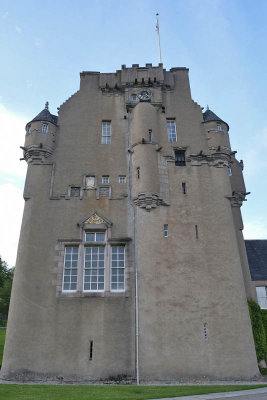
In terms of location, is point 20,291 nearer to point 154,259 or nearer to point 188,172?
point 154,259

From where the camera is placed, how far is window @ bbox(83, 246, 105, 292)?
68.6ft

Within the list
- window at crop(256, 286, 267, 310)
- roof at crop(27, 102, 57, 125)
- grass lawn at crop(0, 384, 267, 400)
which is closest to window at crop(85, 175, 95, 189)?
roof at crop(27, 102, 57, 125)

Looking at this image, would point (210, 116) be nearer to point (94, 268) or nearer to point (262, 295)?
point (262, 295)

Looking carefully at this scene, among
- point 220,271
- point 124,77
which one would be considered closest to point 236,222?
point 220,271

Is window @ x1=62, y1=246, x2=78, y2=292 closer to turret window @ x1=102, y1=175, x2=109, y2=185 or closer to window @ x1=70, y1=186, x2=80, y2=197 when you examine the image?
window @ x1=70, y1=186, x2=80, y2=197

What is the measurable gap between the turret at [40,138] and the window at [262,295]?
1945cm

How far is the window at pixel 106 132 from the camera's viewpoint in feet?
84.3

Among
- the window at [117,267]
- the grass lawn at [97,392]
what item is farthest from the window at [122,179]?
the grass lawn at [97,392]

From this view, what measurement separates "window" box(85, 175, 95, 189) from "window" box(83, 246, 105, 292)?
4.49 metres

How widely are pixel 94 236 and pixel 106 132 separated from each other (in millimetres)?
8859

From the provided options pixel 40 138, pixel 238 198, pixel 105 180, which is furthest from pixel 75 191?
pixel 238 198

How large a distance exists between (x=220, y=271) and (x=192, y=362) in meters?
5.73

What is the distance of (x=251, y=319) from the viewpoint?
69.4 ft

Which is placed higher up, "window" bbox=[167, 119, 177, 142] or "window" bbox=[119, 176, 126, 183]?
"window" bbox=[167, 119, 177, 142]
